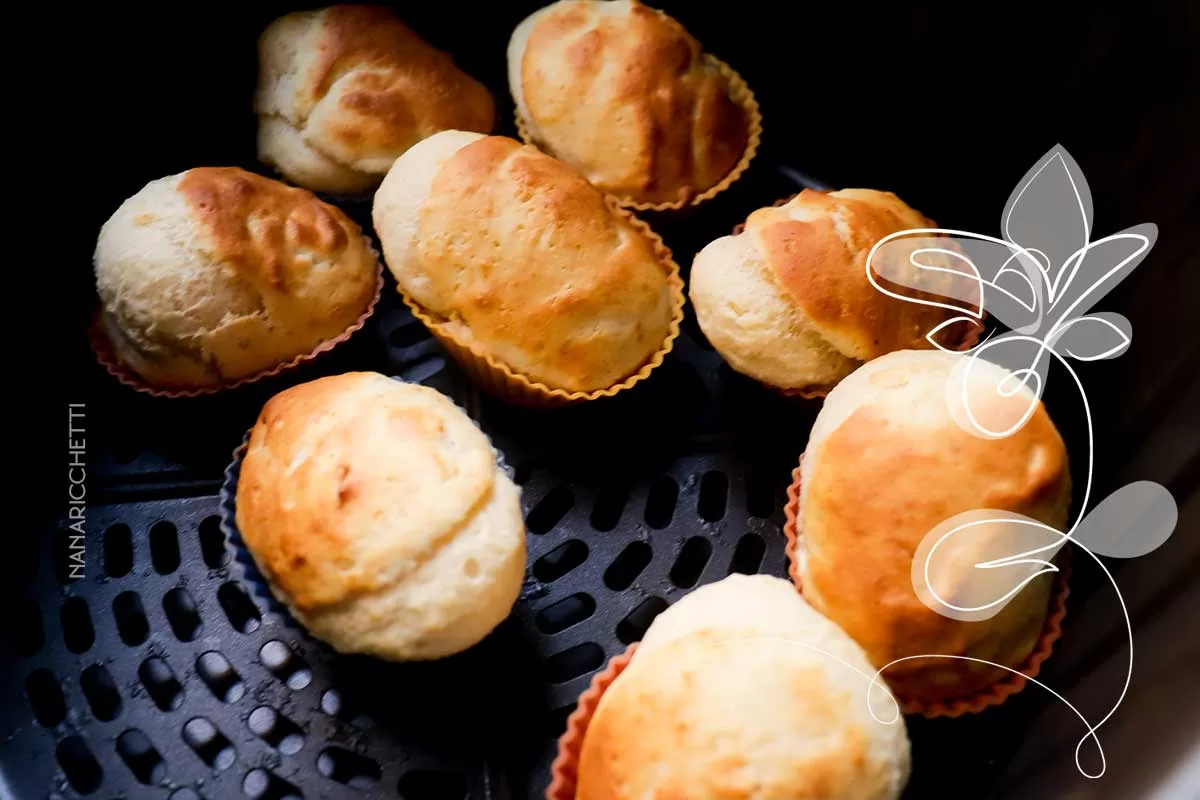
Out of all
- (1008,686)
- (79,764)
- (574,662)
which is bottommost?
(79,764)

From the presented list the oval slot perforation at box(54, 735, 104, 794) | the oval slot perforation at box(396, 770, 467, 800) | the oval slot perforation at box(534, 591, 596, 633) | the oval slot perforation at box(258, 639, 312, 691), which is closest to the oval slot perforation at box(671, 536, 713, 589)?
the oval slot perforation at box(534, 591, 596, 633)

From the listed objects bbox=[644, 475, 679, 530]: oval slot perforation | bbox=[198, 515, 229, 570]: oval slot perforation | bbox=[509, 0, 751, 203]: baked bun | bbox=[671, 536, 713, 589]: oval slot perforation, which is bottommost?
bbox=[198, 515, 229, 570]: oval slot perforation

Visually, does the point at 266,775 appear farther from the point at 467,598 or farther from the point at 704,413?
the point at 704,413

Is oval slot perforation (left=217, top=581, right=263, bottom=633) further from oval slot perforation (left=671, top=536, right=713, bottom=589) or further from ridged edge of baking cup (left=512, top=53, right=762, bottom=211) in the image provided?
ridged edge of baking cup (left=512, top=53, right=762, bottom=211)

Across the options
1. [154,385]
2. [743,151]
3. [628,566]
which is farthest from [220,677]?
[743,151]

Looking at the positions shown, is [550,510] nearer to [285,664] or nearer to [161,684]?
[285,664]

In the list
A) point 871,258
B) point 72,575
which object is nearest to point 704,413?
point 871,258
